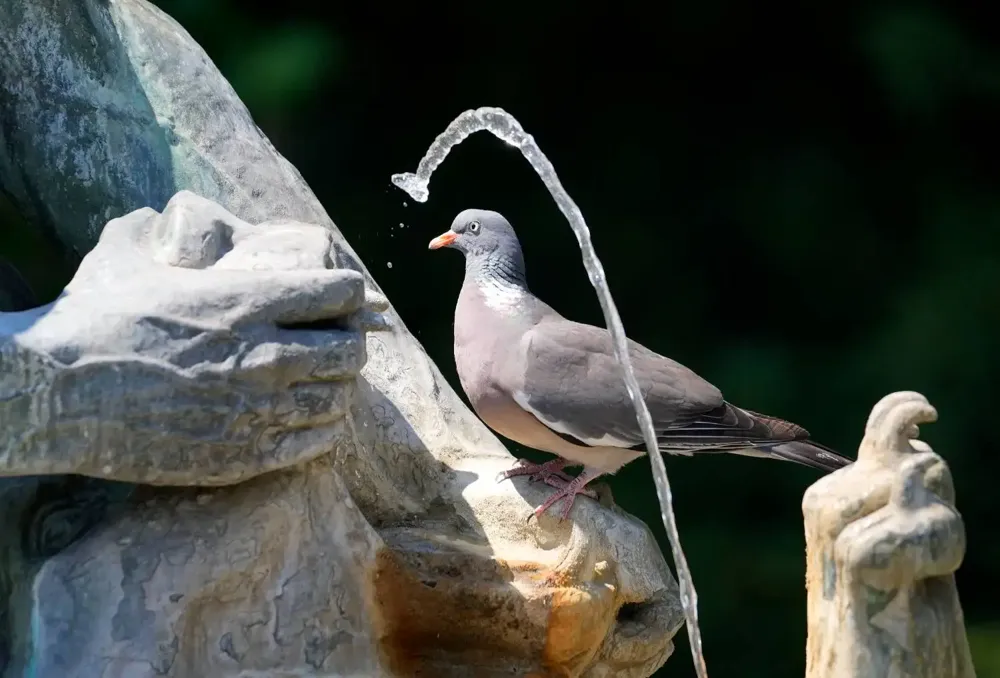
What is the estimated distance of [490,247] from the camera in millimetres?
1865

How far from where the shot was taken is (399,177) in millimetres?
2039

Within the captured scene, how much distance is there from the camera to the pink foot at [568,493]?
1.58 metres

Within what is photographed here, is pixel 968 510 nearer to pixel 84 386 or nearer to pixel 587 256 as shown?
pixel 587 256

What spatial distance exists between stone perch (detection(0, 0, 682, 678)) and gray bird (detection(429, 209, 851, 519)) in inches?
2.0

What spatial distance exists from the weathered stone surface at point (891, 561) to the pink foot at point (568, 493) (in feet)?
1.11

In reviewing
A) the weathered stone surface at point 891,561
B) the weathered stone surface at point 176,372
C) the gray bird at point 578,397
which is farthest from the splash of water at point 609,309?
the weathered stone surface at point 176,372

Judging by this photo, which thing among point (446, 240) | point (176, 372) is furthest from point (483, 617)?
point (446, 240)

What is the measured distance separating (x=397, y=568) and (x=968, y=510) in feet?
5.52

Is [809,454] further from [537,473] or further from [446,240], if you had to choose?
[446,240]

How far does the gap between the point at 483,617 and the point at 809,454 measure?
1.43ft

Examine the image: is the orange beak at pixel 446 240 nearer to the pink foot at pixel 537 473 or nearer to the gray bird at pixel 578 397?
the gray bird at pixel 578 397

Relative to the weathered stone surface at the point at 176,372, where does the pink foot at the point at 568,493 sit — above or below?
below

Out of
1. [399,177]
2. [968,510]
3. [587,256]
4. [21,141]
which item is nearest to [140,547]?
[21,141]

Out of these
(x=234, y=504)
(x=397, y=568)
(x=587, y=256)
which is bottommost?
(x=397, y=568)
